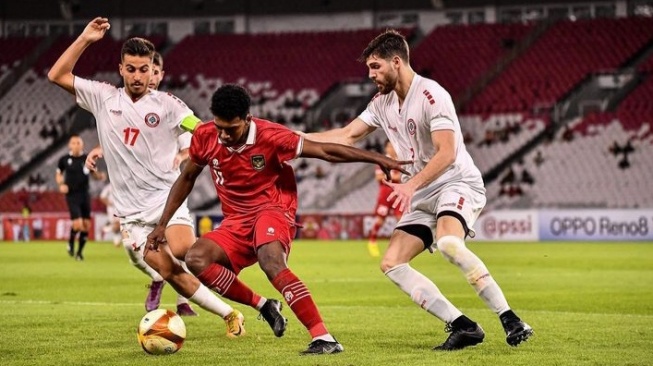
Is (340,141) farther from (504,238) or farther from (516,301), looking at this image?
(504,238)

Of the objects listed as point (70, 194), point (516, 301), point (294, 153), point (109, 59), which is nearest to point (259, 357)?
point (294, 153)

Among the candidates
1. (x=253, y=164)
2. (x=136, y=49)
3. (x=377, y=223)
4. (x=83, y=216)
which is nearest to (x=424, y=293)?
(x=253, y=164)

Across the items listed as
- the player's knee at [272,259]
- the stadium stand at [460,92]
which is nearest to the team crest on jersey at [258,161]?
the player's knee at [272,259]

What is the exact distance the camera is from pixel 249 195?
8.79m

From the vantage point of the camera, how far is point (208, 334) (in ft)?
32.8

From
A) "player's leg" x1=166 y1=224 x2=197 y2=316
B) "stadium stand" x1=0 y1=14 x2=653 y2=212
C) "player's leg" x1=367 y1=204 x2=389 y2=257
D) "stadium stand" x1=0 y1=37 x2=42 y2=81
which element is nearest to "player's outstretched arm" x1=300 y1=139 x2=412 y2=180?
"player's leg" x1=166 y1=224 x2=197 y2=316

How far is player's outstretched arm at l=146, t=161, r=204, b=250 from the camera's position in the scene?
866 centimetres

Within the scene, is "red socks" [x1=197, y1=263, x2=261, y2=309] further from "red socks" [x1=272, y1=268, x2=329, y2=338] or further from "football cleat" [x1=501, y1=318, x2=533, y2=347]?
"football cleat" [x1=501, y1=318, x2=533, y2=347]

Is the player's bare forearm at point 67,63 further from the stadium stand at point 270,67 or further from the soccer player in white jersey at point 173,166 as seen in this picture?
the stadium stand at point 270,67

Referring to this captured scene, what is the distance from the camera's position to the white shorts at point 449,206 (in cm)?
878

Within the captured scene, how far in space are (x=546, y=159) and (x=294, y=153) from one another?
30889 mm

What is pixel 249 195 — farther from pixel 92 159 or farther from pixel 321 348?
pixel 92 159

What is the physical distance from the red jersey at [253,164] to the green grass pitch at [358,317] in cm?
114

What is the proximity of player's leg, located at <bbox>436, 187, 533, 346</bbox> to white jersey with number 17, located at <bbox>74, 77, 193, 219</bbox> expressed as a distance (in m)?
2.72
